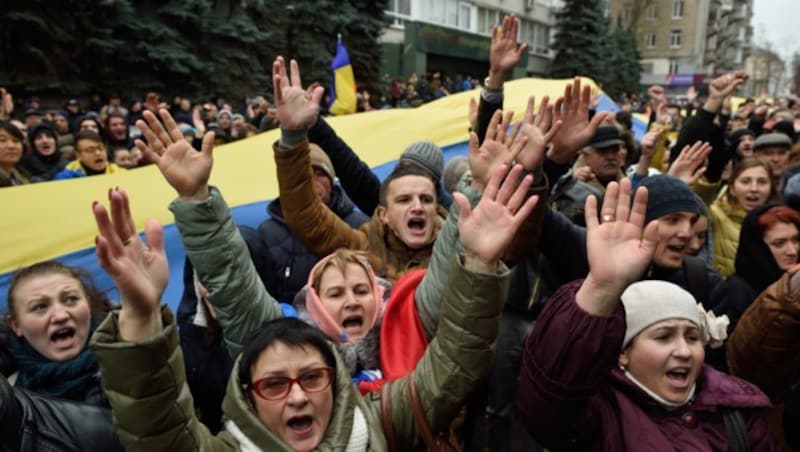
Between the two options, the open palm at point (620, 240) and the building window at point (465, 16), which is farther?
the building window at point (465, 16)

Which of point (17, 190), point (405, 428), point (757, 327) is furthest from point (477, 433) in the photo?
point (17, 190)

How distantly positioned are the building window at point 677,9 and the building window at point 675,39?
1351 mm

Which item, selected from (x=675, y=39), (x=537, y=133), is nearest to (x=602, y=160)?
(x=537, y=133)

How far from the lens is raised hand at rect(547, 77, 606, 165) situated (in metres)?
2.56

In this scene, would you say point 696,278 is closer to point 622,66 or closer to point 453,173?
point 453,173

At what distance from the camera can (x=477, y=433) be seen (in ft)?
6.99

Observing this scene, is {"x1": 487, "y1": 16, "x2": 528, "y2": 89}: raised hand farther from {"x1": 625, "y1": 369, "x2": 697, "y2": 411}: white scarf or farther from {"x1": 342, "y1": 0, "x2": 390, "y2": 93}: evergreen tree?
{"x1": 342, "y1": 0, "x2": 390, "y2": 93}: evergreen tree

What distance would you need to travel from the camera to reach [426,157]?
3596 mm

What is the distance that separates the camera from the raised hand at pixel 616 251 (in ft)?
5.26

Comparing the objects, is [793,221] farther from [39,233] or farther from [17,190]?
[17,190]

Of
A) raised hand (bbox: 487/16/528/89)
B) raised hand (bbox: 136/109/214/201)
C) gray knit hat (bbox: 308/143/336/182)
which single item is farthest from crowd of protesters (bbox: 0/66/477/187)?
raised hand (bbox: 487/16/528/89)

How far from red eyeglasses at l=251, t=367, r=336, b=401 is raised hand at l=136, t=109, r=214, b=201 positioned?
2.37 ft

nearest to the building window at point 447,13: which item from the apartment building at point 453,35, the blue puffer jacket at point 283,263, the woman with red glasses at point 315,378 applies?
the apartment building at point 453,35

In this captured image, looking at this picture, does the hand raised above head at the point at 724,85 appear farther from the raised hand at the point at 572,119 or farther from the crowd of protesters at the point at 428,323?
the raised hand at the point at 572,119
